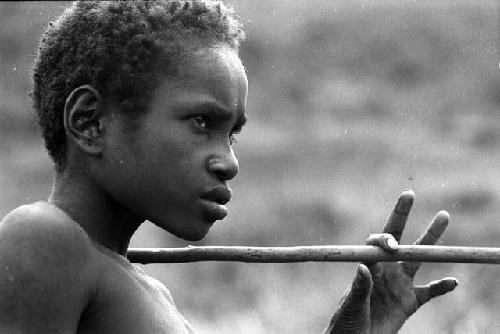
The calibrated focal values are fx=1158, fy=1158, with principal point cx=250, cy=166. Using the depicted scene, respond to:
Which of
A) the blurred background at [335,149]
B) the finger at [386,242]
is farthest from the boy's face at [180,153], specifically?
the blurred background at [335,149]

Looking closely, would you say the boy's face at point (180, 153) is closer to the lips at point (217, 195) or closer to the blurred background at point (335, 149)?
the lips at point (217, 195)

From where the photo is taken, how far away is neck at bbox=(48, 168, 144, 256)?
206 cm

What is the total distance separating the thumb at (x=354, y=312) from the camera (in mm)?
2414

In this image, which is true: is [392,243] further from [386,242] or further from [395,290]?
[395,290]

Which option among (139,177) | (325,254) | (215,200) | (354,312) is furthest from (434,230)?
(139,177)

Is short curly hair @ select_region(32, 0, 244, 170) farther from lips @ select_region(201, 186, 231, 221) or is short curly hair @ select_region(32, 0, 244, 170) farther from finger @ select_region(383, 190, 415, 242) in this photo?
finger @ select_region(383, 190, 415, 242)

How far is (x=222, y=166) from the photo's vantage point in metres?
2.05

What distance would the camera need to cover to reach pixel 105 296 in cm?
199

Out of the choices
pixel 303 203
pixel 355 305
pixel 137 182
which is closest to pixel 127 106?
pixel 137 182

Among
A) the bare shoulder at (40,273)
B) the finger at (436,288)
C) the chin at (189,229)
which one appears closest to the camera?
the bare shoulder at (40,273)

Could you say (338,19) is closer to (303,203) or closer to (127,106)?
(303,203)

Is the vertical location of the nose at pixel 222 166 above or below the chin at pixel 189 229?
above

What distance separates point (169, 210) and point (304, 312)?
3664 mm

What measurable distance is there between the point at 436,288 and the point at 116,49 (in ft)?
3.08
